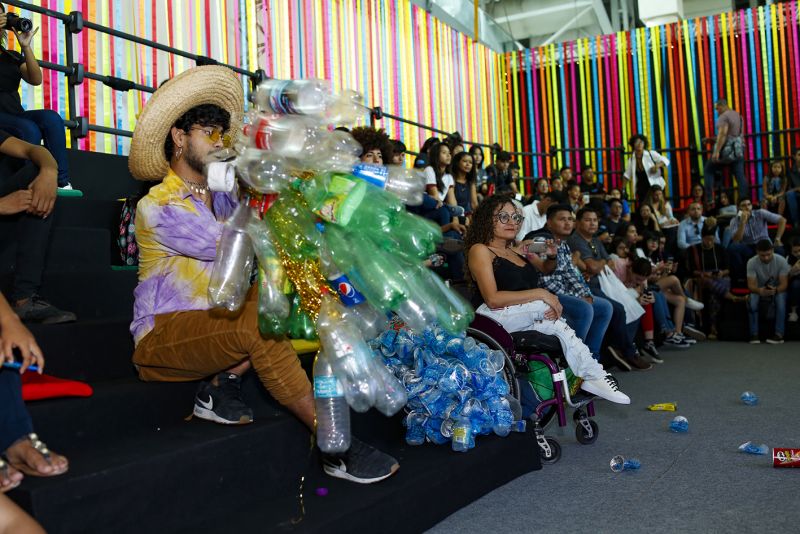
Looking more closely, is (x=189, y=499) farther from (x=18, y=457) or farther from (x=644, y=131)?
(x=644, y=131)

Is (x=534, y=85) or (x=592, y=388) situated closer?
(x=592, y=388)

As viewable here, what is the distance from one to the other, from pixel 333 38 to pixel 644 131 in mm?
5594

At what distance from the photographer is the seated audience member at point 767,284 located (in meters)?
7.39

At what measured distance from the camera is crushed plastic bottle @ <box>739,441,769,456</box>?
3.18m

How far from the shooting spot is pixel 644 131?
12.1 metres

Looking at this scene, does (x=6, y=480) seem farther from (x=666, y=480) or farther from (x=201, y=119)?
(x=666, y=480)

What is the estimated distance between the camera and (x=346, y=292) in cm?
217

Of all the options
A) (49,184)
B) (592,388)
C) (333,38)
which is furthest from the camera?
(333,38)

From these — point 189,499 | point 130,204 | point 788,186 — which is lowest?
point 189,499

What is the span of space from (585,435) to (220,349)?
194cm

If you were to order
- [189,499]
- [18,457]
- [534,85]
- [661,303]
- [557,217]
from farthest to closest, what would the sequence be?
[534,85]
[661,303]
[557,217]
[189,499]
[18,457]

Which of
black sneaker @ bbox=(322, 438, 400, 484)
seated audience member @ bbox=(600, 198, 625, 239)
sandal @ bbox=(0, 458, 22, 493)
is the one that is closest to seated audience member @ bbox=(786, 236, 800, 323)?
seated audience member @ bbox=(600, 198, 625, 239)

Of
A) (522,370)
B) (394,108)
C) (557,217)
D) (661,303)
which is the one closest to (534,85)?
(394,108)

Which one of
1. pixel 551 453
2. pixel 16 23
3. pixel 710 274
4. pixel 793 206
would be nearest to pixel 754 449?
pixel 551 453
